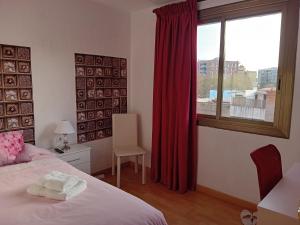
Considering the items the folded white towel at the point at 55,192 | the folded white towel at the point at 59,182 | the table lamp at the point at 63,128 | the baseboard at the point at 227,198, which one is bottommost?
the baseboard at the point at 227,198

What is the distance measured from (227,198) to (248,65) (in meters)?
1.57

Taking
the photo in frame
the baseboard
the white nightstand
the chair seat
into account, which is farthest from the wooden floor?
the photo in frame

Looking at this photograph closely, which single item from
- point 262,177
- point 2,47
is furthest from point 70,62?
point 262,177

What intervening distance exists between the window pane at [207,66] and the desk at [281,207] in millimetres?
1525

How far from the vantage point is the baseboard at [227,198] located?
2572mm

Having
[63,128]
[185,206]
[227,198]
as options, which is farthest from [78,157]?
[227,198]

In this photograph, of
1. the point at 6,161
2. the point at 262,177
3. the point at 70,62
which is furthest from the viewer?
the point at 70,62

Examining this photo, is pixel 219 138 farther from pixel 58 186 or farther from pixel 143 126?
pixel 58 186

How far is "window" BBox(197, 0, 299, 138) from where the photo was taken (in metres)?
2.27

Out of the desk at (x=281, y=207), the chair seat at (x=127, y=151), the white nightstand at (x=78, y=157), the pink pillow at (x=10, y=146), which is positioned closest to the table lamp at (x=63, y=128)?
the white nightstand at (x=78, y=157)

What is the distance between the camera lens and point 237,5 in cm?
251

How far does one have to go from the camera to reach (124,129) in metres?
3.49

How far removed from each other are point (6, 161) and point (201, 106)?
88.3 inches

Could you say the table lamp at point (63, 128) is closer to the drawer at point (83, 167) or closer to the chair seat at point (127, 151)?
the drawer at point (83, 167)
